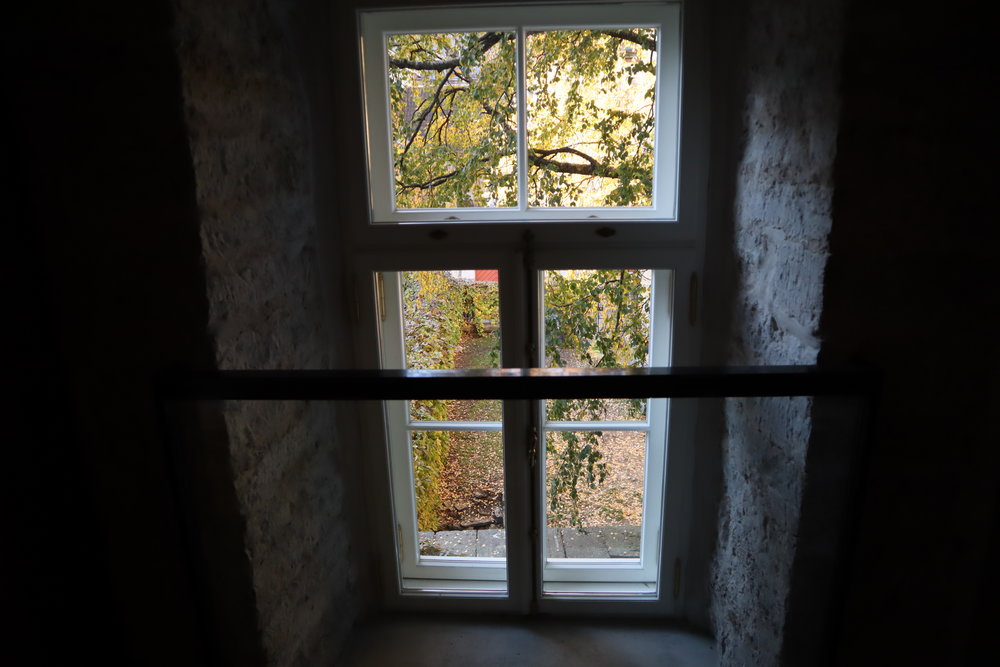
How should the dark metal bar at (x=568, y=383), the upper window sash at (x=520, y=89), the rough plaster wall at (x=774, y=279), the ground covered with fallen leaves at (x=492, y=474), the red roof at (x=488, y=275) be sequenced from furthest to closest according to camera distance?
1. the ground covered with fallen leaves at (x=492, y=474)
2. the red roof at (x=488, y=275)
3. the upper window sash at (x=520, y=89)
4. the rough plaster wall at (x=774, y=279)
5. the dark metal bar at (x=568, y=383)

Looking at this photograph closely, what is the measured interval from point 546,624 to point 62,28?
1.72 meters

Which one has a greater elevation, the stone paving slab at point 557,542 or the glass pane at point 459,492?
the glass pane at point 459,492

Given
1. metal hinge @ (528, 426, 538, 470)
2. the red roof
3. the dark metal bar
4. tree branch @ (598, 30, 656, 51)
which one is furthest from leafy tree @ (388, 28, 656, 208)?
the dark metal bar

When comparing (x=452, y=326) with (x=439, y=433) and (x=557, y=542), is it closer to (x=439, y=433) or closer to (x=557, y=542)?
(x=439, y=433)

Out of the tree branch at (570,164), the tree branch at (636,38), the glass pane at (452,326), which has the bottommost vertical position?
the glass pane at (452,326)

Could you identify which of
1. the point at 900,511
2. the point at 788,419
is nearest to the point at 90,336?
the point at 788,419

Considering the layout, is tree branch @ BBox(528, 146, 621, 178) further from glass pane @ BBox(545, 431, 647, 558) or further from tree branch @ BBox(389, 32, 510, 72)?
glass pane @ BBox(545, 431, 647, 558)

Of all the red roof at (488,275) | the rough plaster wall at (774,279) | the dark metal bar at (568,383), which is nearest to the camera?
the dark metal bar at (568,383)

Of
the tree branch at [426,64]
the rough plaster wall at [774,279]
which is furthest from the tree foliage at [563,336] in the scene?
the tree branch at [426,64]

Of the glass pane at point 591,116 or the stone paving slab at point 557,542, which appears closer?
the glass pane at point 591,116

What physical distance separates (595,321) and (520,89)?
0.60 metres

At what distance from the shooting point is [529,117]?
1.54 metres

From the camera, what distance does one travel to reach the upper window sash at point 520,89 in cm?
148

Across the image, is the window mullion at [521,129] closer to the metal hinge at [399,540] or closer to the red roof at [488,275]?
the red roof at [488,275]
